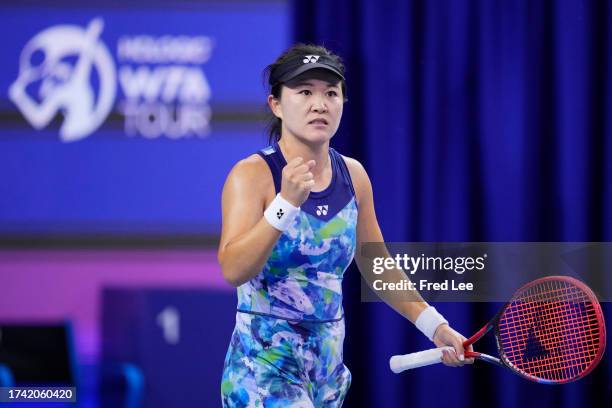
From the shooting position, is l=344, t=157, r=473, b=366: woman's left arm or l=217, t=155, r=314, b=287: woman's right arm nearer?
l=217, t=155, r=314, b=287: woman's right arm

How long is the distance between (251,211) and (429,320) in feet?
2.20

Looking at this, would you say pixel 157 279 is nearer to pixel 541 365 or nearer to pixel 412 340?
pixel 412 340

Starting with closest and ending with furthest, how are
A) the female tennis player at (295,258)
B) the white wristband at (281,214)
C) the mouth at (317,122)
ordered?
1. the white wristband at (281,214)
2. the female tennis player at (295,258)
3. the mouth at (317,122)

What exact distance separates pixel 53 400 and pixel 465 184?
5.90 ft

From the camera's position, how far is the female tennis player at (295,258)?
260cm

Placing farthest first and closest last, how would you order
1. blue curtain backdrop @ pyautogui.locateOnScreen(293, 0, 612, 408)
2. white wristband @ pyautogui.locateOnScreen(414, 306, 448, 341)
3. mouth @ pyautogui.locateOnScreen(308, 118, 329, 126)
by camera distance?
blue curtain backdrop @ pyautogui.locateOnScreen(293, 0, 612, 408) < white wristband @ pyautogui.locateOnScreen(414, 306, 448, 341) < mouth @ pyautogui.locateOnScreen(308, 118, 329, 126)

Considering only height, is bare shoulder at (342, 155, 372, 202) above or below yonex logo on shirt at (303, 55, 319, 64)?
below

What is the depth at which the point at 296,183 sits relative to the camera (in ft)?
8.07

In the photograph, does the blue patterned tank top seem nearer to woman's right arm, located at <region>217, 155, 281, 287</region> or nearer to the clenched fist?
woman's right arm, located at <region>217, 155, 281, 287</region>

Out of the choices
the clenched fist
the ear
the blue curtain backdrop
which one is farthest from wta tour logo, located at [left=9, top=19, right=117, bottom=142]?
the clenched fist

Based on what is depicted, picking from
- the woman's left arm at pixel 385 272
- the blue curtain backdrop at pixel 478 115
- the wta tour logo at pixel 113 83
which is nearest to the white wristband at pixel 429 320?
the woman's left arm at pixel 385 272

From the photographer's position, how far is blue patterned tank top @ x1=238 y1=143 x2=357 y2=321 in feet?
8.63

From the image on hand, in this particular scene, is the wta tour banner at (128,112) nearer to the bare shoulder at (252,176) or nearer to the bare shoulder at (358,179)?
the bare shoulder at (358,179)

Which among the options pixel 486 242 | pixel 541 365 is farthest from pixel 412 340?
pixel 541 365
